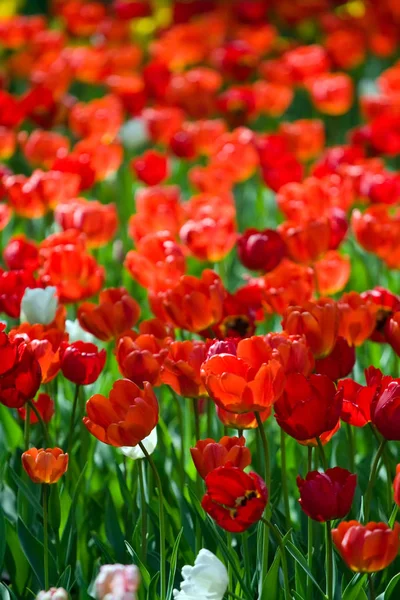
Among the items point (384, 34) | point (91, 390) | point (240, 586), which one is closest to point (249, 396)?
point (240, 586)

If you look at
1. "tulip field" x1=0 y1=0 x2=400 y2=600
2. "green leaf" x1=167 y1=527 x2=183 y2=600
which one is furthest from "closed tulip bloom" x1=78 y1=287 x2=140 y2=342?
"green leaf" x1=167 y1=527 x2=183 y2=600

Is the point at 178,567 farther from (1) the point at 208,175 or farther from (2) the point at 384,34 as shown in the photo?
(2) the point at 384,34

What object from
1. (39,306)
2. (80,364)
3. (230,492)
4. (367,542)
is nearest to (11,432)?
(39,306)

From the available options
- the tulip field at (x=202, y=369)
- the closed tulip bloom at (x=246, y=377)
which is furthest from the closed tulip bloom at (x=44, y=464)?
the closed tulip bloom at (x=246, y=377)

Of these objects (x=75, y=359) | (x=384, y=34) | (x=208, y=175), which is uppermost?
(x=75, y=359)

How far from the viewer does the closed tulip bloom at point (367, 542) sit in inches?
54.3

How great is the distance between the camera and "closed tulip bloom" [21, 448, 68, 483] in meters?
1.62

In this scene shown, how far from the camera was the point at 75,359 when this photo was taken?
1772 millimetres

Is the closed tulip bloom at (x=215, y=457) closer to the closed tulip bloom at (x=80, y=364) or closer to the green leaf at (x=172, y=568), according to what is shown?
the green leaf at (x=172, y=568)

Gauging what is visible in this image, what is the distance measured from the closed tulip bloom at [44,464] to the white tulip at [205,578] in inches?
12.3

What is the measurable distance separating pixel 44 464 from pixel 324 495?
0.46m

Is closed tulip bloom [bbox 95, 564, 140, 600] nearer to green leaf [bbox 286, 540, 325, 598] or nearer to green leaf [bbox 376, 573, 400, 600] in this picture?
green leaf [bbox 286, 540, 325, 598]

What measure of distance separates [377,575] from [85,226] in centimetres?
127

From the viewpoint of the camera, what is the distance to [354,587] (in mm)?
1545
